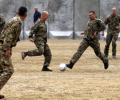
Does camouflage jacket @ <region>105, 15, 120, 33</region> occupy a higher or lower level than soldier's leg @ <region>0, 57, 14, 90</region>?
lower

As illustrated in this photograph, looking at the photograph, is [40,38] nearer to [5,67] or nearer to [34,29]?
[34,29]

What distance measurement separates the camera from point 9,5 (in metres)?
39.3

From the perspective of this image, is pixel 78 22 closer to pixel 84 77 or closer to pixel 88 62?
pixel 88 62

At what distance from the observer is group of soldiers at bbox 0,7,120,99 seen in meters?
11.8

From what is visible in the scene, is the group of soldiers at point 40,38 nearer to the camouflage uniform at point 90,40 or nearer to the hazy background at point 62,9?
the camouflage uniform at point 90,40

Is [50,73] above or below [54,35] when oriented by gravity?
above

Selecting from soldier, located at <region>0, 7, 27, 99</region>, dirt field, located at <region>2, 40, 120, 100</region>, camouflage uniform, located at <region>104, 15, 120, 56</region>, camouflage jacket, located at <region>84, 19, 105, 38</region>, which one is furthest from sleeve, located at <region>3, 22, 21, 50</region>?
camouflage uniform, located at <region>104, 15, 120, 56</region>

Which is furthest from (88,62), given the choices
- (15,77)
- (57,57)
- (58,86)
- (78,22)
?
(78,22)

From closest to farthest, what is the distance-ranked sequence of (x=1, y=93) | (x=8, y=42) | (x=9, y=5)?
(x=8, y=42) → (x=1, y=93) → (x=9, y=5)

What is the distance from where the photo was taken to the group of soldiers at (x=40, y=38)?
11812mm

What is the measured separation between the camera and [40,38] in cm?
1741

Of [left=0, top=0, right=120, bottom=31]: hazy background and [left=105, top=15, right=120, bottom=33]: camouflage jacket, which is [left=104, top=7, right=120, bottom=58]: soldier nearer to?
[left=105, top=15, right=120, bottom=33]: camouflage jacket

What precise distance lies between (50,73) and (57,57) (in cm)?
650

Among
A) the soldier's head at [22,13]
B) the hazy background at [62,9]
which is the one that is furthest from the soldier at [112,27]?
the hazy background at [62,9]
